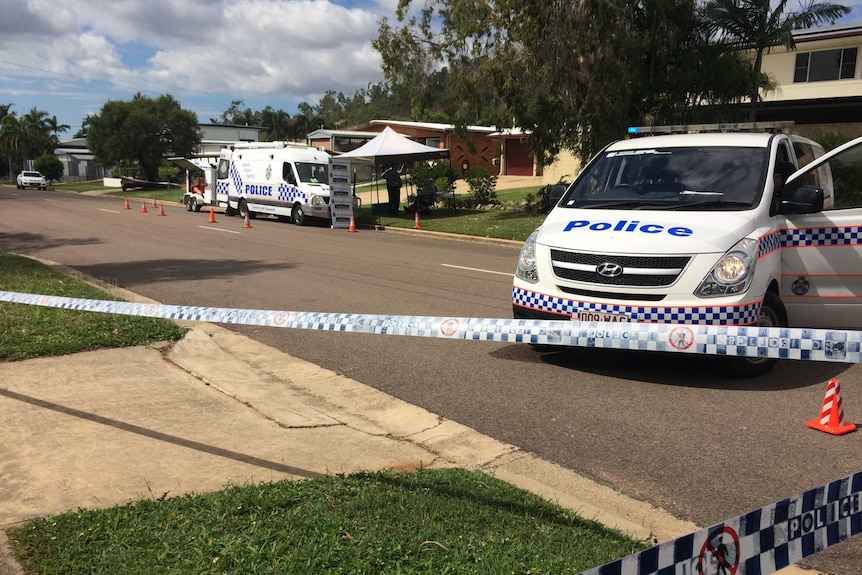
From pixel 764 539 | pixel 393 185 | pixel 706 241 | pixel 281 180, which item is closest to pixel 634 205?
pixel 706 241

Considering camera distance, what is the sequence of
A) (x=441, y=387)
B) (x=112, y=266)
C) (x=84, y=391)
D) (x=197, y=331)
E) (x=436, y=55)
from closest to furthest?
(x=84, y=391), (x=441, y=387), (x=197, y=331), (x=112, y=266), (x=436, y=55)

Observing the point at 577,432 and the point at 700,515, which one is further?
the point at 577,432

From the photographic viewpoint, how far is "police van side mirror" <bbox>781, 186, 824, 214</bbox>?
5930mm

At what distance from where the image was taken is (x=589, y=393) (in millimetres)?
5586

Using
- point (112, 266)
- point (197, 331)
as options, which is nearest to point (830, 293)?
point (197, 331)

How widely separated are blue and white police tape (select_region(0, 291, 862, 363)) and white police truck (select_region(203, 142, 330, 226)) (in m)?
20.2

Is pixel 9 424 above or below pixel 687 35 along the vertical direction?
below

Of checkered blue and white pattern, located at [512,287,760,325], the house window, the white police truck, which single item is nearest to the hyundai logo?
checkered blue and white pattern, located at [512,287,760,325]

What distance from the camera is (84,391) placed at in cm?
545

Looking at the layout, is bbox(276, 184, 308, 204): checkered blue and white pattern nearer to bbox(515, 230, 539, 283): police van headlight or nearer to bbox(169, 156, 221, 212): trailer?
bbox(169, 156, 221, 212): trailer

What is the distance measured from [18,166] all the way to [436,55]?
88537mm

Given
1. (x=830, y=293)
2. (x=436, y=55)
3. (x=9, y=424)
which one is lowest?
(x=9, y=424)

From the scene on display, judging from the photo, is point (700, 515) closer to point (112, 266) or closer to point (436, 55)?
point (112, 266)

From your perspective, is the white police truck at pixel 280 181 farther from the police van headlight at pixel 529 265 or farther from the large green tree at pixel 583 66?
the police van headlight at pixel 529 265
